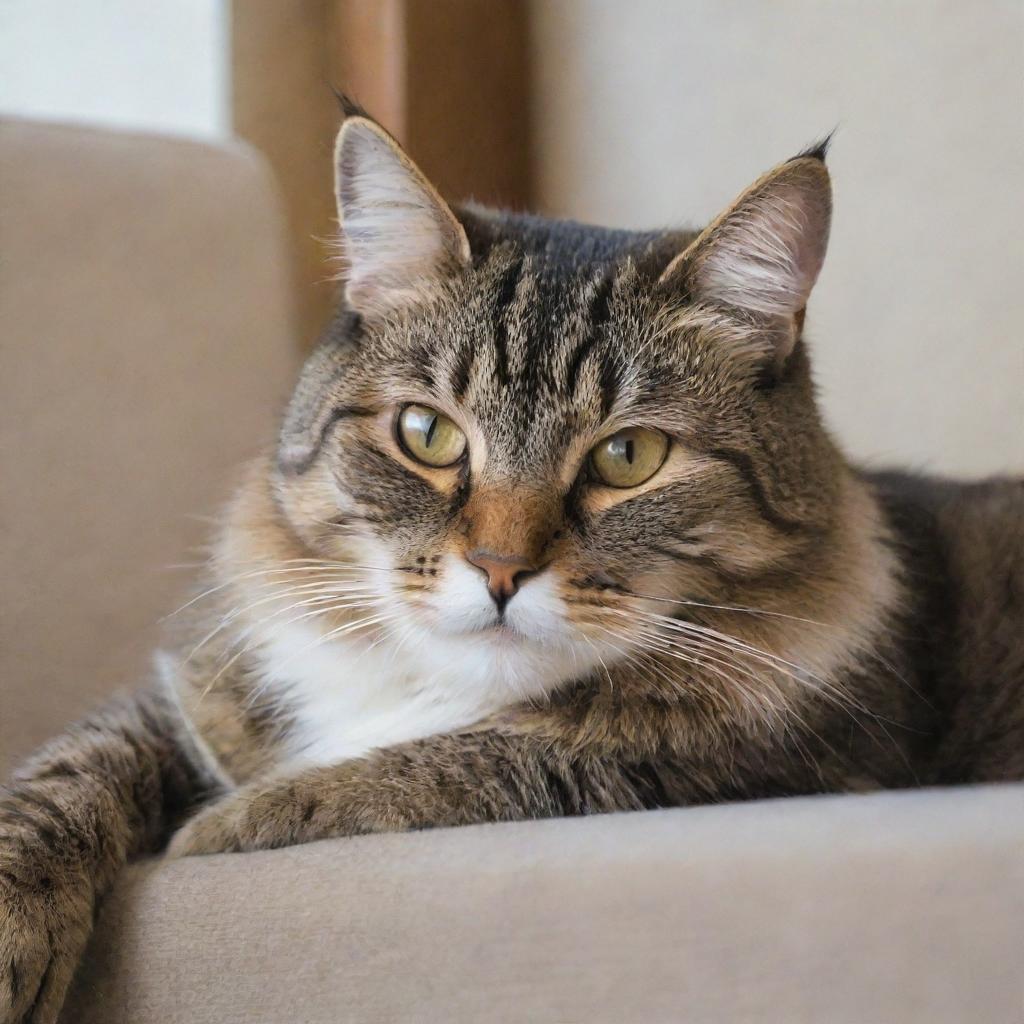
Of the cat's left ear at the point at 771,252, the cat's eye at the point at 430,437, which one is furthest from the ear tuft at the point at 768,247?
the cat's eye at the point at 430,437

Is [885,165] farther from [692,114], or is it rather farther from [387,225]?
[387,225]

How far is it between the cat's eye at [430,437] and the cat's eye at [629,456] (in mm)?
147

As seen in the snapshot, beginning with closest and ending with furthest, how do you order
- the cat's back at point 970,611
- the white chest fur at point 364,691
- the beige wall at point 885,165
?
1. the white chest fur at point 364,691
2. the cat's back at point 970,611
3. the beige wall at point 885,165

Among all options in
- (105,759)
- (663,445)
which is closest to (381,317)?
(663,445)

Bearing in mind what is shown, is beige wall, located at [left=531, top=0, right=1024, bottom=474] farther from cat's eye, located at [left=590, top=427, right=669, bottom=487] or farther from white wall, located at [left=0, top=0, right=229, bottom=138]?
white wall, located at [left=0, top=0, right=229, bottom=138]

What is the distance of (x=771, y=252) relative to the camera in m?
1.10

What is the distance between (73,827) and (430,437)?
1.69 feet

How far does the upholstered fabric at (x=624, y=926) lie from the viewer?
648 mm

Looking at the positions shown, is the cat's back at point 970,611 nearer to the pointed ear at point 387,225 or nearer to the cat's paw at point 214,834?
the pointed ear at point 387,225

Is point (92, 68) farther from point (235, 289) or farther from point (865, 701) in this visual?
point (865, 701)

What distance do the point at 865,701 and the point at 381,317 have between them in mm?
694

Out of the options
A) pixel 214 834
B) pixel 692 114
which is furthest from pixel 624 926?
pixel 692 114

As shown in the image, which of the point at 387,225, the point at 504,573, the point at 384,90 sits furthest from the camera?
the point at 384,90

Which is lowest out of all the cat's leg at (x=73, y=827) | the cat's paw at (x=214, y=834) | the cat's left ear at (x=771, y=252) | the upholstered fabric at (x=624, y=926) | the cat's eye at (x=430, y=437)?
the cat's leg at (x=73, y=827)
